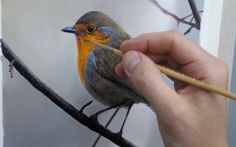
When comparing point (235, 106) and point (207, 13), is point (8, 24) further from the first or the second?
point (235, 106)

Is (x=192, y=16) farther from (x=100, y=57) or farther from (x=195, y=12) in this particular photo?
(x=100, y=57)

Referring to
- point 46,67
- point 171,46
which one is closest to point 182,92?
point 171,46

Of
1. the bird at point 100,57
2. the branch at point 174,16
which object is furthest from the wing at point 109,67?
the branch at point 174,16

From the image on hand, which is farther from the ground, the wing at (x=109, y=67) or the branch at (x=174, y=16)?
the branch at (x=174, y=16)

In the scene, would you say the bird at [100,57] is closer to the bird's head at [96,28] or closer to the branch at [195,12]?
the bird's head at [96,28]

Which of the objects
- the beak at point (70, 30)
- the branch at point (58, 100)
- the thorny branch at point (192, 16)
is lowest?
the branch at point (58, 100)

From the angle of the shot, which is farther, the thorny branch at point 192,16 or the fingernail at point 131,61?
the thorny branch at point 192,16
